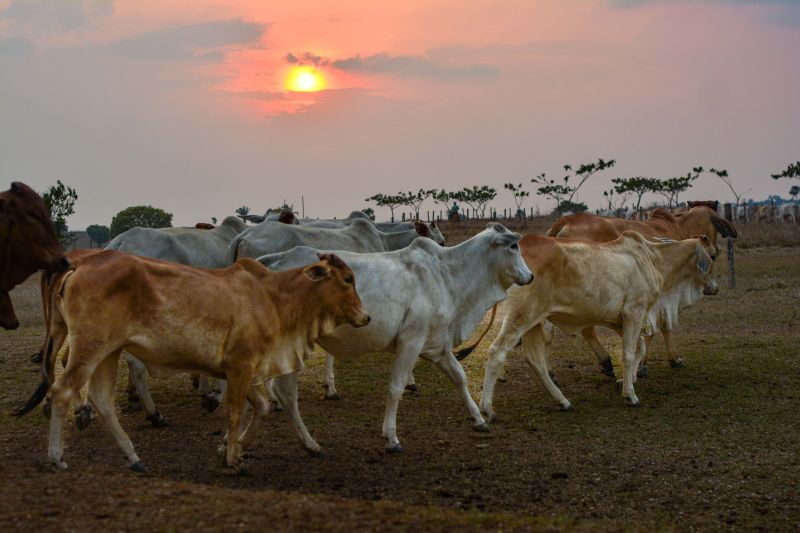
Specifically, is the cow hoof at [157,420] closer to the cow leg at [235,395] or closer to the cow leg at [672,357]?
the cow leg at [235,395]

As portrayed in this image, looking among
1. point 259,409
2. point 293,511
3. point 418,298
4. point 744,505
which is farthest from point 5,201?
point 744,505

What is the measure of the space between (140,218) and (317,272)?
2084 inches

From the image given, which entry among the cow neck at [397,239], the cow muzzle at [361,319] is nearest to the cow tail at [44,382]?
the cow muzzle at [361,319]

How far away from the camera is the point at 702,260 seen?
1123 cm

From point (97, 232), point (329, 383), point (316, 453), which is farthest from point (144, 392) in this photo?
point (97, 232)

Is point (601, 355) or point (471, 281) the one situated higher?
point (471, 281)

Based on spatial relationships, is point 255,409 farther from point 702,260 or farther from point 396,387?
point 702,260

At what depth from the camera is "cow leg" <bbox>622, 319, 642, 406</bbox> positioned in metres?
9.38

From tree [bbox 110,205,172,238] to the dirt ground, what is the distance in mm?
45711

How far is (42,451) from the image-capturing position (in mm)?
7012

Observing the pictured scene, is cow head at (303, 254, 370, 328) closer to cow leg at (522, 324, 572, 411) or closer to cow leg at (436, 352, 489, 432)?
cow leg at (436, 352, 489, 432)

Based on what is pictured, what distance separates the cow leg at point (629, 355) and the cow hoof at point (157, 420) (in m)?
4.72

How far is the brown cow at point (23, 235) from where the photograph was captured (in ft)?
24.4

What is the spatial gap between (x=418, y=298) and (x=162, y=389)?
3812 millimetres
